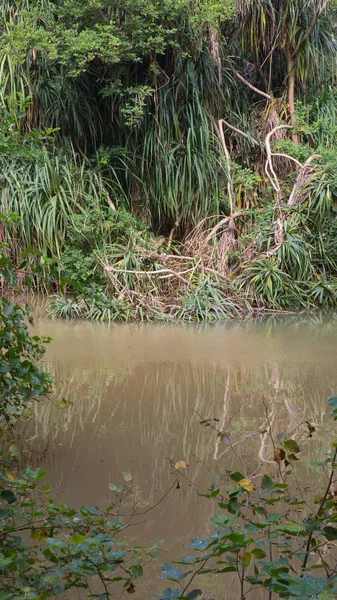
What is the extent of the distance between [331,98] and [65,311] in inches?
168

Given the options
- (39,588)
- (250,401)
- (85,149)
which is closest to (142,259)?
(85,149)

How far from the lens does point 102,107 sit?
823 centimetres

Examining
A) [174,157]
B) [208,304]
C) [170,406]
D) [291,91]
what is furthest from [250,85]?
[170,406]

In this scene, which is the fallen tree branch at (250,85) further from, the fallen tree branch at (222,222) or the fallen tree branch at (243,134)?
the fallen tree branch at (222,222)

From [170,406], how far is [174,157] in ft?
14.2

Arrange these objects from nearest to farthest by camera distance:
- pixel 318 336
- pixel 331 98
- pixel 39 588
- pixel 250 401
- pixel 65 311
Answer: pixel 39 588 < pixel 250 401 < pixel 318 336 < pixel 65 311 < pixel 331 98

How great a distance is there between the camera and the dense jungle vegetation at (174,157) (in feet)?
22.8

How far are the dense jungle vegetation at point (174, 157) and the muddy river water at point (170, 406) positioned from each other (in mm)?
800

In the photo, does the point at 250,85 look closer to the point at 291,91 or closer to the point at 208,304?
the point at 291,91

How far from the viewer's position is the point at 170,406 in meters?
4.09

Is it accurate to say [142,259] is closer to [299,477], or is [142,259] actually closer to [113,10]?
[113,10]

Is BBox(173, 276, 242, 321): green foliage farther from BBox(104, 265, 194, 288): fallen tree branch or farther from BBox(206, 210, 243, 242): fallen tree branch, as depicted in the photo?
BBox(206, 210, 243, 242): fallen tree branch

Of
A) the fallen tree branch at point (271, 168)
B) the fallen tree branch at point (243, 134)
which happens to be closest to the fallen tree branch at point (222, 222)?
the fallen tree branch at point (271, 168)

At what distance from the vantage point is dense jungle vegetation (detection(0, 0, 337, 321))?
6953 mm
